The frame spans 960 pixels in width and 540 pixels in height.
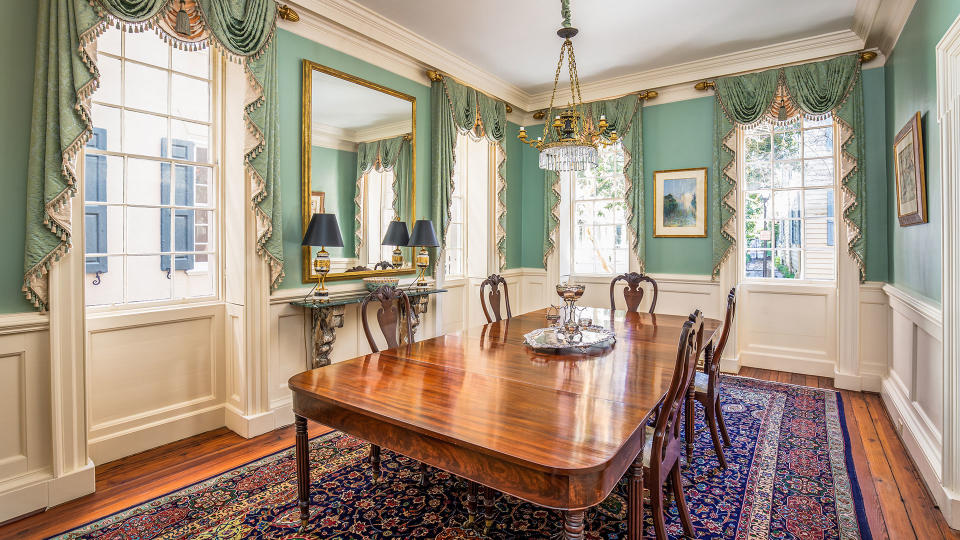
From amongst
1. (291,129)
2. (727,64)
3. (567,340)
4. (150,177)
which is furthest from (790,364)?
(150,177)

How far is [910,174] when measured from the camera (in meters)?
3.03

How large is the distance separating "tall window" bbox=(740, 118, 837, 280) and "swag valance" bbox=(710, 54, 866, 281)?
217 mm

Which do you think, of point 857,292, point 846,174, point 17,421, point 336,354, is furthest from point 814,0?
point 17,421

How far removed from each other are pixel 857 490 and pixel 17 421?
4208 mm

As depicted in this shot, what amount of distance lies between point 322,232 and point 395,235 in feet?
2.86

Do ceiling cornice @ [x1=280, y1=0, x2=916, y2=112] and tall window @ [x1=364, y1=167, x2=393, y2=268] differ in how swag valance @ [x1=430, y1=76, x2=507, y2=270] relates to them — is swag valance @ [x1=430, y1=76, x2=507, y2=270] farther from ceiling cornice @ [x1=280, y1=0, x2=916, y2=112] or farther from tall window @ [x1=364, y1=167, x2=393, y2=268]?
tall window @ [x1=364, y1=167, x2=393, y2=268]

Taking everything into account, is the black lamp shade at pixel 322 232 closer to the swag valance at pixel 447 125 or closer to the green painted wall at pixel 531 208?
the swag valance at pixel 447 125

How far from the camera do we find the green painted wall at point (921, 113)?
2.52 meters

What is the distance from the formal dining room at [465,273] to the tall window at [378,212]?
3cm

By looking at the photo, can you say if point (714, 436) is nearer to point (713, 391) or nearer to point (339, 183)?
point (713, 391)

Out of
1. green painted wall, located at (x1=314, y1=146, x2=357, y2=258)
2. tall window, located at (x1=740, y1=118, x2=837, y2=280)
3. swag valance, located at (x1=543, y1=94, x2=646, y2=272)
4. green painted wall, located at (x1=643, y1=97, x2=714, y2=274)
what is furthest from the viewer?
swag valance, located at (x1=543, y1=94, x2=646, y2=272)

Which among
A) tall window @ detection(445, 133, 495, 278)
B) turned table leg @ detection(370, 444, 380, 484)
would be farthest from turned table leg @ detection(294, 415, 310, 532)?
tall window @ detection(445, 133, 495, 278)

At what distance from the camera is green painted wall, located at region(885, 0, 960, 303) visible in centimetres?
252

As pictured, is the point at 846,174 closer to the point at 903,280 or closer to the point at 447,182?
the point at 903,280
